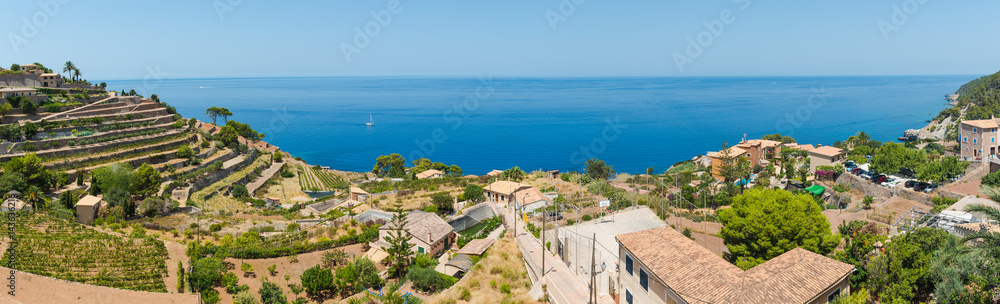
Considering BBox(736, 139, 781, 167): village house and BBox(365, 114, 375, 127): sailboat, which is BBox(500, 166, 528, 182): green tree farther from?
BBox(365, 114, 375, 127): sailboat

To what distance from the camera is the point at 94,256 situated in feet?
80.4

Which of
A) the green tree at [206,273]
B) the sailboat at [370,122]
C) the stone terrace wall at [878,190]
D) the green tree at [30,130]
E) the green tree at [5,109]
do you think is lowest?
the green tree at [206,273]

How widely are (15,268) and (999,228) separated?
4029 cm

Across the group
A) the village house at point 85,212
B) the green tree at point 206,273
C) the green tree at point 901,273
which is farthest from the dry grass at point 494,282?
the village house at point 85,212

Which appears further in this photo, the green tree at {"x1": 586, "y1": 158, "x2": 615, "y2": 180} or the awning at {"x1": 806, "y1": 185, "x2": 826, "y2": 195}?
the green tree at {"x1": 586, "y1": 158, "x2": 615, "y2": 180}

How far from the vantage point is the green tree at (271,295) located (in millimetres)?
22938

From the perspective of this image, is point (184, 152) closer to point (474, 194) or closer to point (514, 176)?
point (474, 194)

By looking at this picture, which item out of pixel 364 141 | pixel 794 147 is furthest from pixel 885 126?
pixel 364 141

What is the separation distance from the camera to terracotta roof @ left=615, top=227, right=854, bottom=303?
14.9m

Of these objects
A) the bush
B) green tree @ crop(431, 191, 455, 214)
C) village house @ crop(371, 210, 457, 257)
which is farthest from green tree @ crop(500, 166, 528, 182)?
the bush

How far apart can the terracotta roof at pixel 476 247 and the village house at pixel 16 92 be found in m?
44.2

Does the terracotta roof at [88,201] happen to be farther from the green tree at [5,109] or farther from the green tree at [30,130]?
the green tree at [5,109]

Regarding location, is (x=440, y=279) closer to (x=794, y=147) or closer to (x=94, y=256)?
(x=94, y=256)

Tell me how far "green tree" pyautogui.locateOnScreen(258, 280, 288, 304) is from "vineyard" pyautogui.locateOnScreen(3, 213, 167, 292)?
3991 mm
